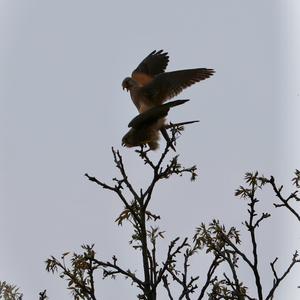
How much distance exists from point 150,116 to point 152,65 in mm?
Result: 2969

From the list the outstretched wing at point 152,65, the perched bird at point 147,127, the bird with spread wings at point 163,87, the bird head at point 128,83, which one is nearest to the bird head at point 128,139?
the perched bird at point 147,127

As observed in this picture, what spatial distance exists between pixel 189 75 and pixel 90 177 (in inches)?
118

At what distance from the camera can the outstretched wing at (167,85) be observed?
6.59m

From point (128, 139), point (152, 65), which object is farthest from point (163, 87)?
point (152, 65)

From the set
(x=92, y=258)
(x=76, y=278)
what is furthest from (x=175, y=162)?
(x=76, y=278)

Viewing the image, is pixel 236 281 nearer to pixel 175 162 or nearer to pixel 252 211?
pixel 252 211

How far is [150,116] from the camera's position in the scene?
5.55 m

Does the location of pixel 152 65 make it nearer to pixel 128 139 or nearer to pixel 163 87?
pixel 163 87

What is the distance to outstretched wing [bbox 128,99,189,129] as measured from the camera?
5.35 metres

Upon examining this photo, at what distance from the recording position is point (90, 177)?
409 centimetres

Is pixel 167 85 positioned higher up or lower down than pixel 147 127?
higher up

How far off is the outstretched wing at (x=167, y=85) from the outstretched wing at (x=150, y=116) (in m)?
1.00

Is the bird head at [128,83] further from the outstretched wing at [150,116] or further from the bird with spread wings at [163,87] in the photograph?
the outstretched wing at [150,116]

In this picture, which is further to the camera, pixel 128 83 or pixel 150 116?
pixel 128 83
